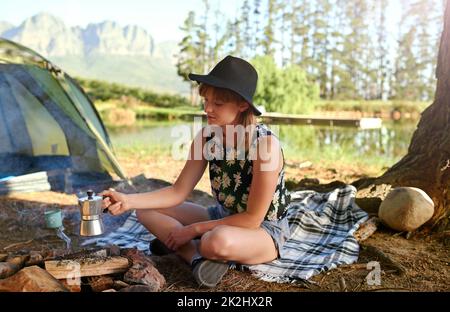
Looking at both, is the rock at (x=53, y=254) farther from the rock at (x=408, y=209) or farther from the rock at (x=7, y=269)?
the rock at (x=408, y=209)

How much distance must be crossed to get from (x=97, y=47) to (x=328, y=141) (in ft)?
116

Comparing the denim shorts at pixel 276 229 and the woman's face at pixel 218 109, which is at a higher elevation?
the woman's face at pixel 218 109

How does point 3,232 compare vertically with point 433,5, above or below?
below

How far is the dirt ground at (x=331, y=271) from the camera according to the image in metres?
1.95

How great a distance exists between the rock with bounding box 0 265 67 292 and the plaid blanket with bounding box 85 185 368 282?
2.30 ft

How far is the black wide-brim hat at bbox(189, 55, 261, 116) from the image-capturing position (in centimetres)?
184

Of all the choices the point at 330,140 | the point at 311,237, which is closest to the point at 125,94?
the point at 330,140

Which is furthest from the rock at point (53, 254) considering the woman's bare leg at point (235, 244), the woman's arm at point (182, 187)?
the woman's bare leg at point (235, 244)

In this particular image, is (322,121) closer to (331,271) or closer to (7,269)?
(331,271)

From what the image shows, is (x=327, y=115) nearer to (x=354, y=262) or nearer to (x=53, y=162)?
(x=53, y=162)

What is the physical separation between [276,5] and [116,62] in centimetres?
2560

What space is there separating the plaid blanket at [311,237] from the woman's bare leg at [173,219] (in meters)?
0.23

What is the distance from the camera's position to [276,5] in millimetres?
14312
